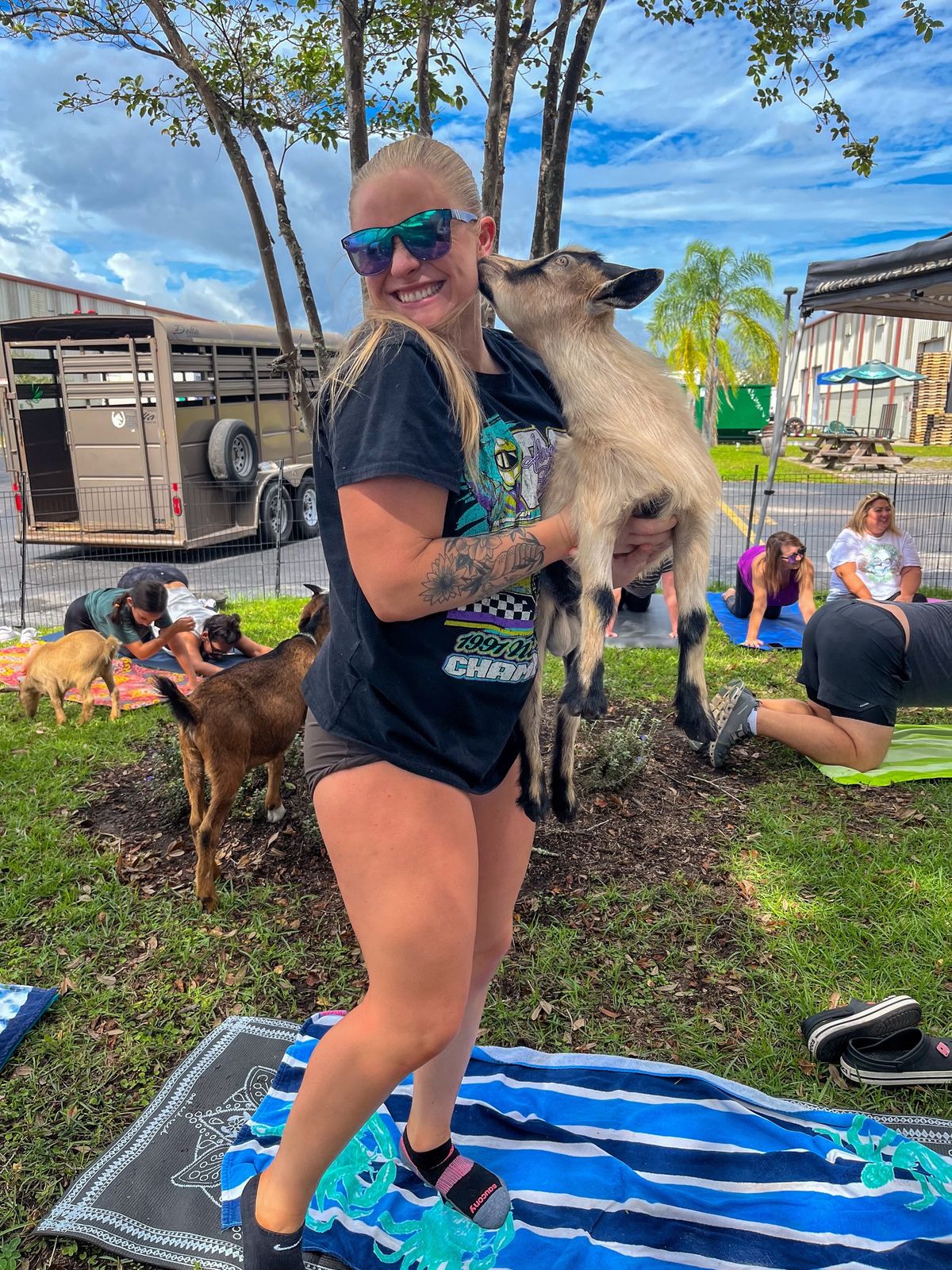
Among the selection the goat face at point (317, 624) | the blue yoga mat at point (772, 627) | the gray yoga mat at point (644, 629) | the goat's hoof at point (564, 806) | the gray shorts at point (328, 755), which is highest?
the gray shorts at point (328, 755)

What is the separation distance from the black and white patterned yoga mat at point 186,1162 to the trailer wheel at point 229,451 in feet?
30.4

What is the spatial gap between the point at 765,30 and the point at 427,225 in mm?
4473

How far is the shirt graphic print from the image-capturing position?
1581 mm

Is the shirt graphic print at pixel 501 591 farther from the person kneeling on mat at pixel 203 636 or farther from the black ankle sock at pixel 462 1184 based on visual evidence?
the person kneeling on mat at pixel 203 636

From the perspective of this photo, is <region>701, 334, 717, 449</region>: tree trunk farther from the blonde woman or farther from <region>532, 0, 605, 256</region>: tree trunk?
the blonde woman

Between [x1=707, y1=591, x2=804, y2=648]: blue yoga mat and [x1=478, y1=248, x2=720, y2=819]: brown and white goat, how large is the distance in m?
5.46

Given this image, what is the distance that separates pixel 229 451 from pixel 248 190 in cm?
665

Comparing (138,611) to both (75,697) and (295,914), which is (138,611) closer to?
(75,697)

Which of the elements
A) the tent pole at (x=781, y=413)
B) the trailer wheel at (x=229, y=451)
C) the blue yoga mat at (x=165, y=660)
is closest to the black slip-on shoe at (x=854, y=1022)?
the blue yoga mat at (x=165, y=660)

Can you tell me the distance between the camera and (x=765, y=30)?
4.71 m

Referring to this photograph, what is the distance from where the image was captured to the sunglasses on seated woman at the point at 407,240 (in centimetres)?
156

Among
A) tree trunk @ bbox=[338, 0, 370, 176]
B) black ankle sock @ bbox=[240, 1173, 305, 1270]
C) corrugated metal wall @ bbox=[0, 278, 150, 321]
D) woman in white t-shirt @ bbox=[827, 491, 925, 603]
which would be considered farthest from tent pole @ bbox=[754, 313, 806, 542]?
corrugated metal wall @ bbox=[0, 278, 150, 321]

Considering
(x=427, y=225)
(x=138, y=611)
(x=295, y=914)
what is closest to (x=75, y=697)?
(x=138, y=611)

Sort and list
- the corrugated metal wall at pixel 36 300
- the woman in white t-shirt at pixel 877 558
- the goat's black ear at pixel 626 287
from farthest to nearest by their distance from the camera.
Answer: the corrugated metal wall at pixel 36 300
the woman in white t-shirt at pixel 877 558
the goat's black ear at pixel 626 287
